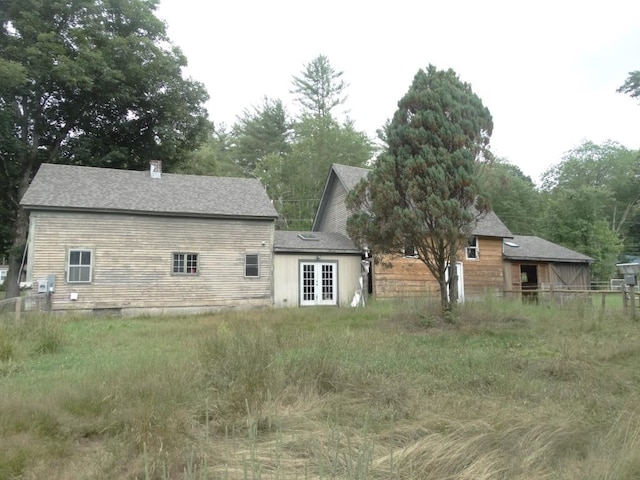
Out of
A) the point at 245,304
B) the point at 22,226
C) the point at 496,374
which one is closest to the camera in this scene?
the point at 496,374

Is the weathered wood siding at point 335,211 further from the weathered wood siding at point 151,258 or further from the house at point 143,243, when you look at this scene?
the weathered wood siding at point 151,258

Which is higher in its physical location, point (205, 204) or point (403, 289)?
point (205, 204)

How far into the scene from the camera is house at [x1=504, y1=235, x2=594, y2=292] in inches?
922

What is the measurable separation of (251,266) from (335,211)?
6605 millimetres

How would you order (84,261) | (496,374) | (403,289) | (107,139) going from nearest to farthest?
1. (496,374)
2. (84,261)
3. (403,289)
4. (107,139)

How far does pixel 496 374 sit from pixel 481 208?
678 centimetres

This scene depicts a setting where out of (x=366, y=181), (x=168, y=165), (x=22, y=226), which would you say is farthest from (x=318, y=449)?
(x=168, y=165)

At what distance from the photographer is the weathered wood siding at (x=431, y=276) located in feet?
66.6

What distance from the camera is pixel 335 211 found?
2412cm

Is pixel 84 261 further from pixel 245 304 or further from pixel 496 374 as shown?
pixel 496 374

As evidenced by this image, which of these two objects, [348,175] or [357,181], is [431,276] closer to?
[357,181]

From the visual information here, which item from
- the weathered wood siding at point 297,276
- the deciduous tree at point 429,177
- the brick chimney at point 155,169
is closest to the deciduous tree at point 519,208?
the weathered wood siding at point 297,276

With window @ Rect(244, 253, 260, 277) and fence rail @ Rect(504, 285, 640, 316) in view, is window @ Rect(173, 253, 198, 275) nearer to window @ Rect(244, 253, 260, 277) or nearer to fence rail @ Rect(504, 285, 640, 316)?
window @ Rect(244, 253, 260, 277)

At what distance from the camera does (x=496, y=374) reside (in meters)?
6.44
